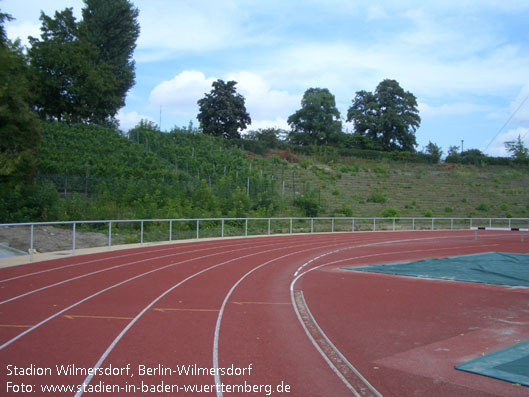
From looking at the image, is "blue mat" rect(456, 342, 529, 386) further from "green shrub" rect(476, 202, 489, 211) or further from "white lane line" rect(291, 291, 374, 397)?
"green shrub" rect(476, 202, 489, 211)

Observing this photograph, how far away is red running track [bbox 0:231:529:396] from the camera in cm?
489

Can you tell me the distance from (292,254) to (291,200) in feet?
64.3

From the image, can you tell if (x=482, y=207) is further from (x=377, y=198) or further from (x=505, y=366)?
(x=505, y=366)

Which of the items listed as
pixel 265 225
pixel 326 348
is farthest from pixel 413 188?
pixel 326 348

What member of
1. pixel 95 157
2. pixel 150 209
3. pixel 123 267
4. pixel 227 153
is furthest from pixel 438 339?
pixel 227 153

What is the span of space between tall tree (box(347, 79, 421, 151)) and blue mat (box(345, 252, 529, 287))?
2264 inches

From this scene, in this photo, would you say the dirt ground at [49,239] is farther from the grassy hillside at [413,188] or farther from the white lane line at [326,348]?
the grassy hillside at [413,188]

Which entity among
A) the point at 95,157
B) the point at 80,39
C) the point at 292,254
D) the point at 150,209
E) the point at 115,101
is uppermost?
the point at 80,39

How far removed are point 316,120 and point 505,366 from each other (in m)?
69.4

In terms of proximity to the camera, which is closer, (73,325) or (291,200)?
(73,325)

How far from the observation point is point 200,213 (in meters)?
26.0

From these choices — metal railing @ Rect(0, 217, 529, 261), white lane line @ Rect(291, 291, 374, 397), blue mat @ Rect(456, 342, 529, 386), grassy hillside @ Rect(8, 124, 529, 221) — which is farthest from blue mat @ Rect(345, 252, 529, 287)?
grassy hillside @ Rect(8, 124, 529, 221)

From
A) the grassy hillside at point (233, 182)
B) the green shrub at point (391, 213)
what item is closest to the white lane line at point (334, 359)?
the grassy hillside at point (233, 182)

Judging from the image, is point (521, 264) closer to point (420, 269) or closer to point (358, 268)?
point (420, 269)
